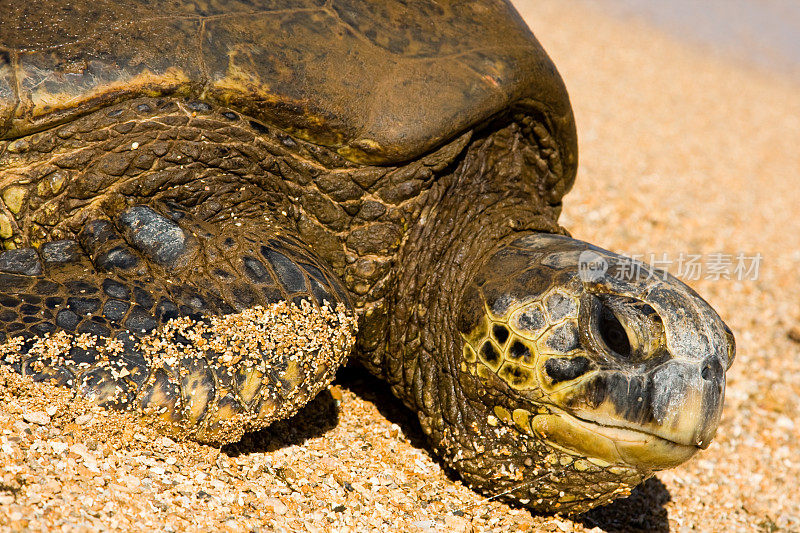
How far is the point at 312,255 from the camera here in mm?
2668

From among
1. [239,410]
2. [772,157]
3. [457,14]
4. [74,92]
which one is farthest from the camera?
[772,157]

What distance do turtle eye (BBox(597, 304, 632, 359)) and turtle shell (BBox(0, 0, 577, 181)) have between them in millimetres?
917

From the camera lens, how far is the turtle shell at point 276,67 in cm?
243

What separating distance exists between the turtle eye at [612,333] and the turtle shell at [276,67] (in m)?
0.92

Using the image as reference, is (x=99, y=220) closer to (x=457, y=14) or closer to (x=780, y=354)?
(x=457, y=14)

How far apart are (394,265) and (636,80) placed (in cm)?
785

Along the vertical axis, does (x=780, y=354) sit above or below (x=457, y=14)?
below

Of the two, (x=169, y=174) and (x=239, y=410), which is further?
(x=169, y=174)

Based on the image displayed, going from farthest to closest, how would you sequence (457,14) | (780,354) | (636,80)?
(636,80) < (780,354) < (457,14)

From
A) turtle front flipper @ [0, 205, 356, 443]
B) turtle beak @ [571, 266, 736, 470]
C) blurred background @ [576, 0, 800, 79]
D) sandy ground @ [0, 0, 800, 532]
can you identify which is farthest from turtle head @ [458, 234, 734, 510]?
blurred background @ [576, 0, 800, 79]

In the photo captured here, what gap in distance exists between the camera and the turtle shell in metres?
2.43

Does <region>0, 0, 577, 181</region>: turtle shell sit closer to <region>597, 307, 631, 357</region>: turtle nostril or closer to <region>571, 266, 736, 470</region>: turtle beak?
<region>597, 307, 631, 357</region>: turtle nostril

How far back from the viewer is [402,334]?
285 cm

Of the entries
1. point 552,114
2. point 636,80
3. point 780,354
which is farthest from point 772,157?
point 552,114
